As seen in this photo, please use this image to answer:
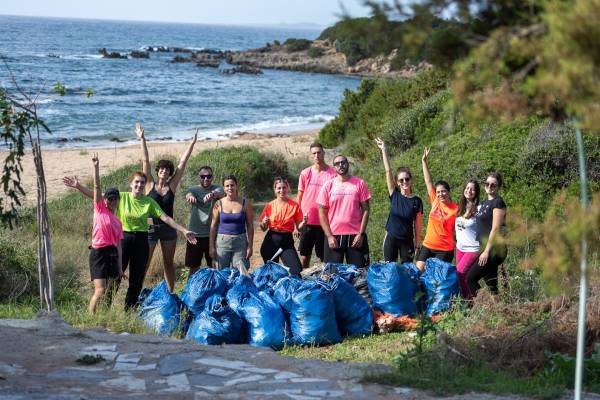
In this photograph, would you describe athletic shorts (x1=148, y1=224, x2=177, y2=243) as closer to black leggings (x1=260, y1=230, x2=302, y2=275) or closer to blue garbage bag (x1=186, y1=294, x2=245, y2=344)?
black leggings (x1=260, y1=230, x2=302, y2=275)

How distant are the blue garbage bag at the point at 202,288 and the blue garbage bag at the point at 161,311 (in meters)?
0.15

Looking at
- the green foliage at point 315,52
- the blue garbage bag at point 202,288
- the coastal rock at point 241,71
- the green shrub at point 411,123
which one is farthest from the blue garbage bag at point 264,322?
the green foliage at point 315,52

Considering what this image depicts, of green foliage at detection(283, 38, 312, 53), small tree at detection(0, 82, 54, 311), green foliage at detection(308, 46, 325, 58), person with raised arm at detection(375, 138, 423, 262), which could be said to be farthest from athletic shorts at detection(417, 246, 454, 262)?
green foliage at detection(283, 38, 312, 53)

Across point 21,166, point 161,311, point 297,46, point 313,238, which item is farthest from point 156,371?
point 297,46

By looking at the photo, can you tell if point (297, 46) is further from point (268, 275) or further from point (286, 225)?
point (268, 275)

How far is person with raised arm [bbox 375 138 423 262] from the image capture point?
948 centimetres

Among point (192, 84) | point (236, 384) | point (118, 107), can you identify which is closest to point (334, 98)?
point (192, 84)

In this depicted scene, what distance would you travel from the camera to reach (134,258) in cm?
922

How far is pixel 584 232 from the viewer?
3.89 metres

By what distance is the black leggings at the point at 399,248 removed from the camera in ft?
31.7

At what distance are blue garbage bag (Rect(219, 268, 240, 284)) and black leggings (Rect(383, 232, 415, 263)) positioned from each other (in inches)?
72.1

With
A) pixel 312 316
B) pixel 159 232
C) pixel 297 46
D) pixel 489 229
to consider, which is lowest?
pixel 312 316

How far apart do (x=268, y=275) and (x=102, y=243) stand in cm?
169

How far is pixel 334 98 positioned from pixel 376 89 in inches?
1331
